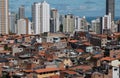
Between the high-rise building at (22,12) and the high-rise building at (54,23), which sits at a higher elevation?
the high-rise building at (22,12)

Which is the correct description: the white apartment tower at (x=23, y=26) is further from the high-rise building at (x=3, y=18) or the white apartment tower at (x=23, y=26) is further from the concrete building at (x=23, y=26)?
the high-rise building at (x=3, y=18)

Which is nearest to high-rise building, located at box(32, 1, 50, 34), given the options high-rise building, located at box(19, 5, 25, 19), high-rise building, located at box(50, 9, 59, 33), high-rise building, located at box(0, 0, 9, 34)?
high-rise building, located at box(50, 9, 59, 33)

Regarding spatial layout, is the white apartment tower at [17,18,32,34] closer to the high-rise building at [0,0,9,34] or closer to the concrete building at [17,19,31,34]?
the concrete building at [17,19,31,34]

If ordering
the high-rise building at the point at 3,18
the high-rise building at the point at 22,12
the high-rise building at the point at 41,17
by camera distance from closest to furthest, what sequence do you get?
1. the high-rise building at the point at 3,18
2. the high-rise building at the point at 41,17
3. the high-rise building at the point at 22,12

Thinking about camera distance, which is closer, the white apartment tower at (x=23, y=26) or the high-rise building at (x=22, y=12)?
the white apartment tower at (x=23, y=26)

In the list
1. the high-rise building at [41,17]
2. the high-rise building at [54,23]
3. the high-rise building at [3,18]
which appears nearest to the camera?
the high-rise building at [3,18]

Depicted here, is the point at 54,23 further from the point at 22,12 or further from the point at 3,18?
the point at 22,12

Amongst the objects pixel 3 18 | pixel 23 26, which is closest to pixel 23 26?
pixel 23 26

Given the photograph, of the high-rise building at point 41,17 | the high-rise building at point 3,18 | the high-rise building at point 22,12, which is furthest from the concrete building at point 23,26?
the high-rise building at point 22,12

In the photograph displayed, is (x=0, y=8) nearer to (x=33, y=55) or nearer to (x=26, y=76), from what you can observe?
(x=33, y=55)
